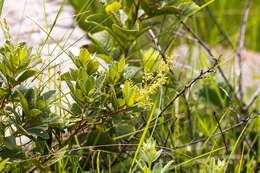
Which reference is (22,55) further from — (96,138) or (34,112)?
(96,138)

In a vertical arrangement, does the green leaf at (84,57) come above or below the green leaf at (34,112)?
above

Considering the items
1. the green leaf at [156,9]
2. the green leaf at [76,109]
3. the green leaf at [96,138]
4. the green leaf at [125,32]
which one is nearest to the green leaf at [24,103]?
the green leaf at [76,109]

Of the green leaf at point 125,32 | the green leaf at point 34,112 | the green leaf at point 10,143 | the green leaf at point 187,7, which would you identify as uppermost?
the green leaf at point 187,7

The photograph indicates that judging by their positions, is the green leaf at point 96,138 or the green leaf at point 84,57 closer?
the green leaf at point 84,57

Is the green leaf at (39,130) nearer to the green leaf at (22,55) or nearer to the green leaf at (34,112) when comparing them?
the green leaf at (34,112)

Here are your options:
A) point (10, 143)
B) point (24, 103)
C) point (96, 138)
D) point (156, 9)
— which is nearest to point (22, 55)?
point (24, 103)

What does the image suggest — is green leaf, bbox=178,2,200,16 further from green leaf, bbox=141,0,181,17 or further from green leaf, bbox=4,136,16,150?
green leaf, bbox=4,136,16,150

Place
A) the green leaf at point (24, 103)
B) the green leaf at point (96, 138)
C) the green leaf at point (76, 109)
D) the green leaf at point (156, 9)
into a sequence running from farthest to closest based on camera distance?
the green leaf at point (156, 9)
the green leaf at point (96, 138)
the green leaf at point (76, 109)
the green leaf at point (24, 103)

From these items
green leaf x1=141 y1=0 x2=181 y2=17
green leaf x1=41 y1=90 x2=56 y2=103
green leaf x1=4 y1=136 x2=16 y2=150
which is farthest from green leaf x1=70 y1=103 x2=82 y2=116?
green leaf x1=141 y1=0 x2=181 y2=17

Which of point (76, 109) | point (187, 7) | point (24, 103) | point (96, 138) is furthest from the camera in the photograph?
point (187, 7)

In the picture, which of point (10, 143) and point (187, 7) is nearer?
point (10, 143)

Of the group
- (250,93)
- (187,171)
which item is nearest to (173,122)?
(187,171)

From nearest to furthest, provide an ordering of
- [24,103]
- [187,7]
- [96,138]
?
[24,103]
[96,138]
[187,7]

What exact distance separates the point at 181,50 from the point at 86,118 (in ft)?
7.27
